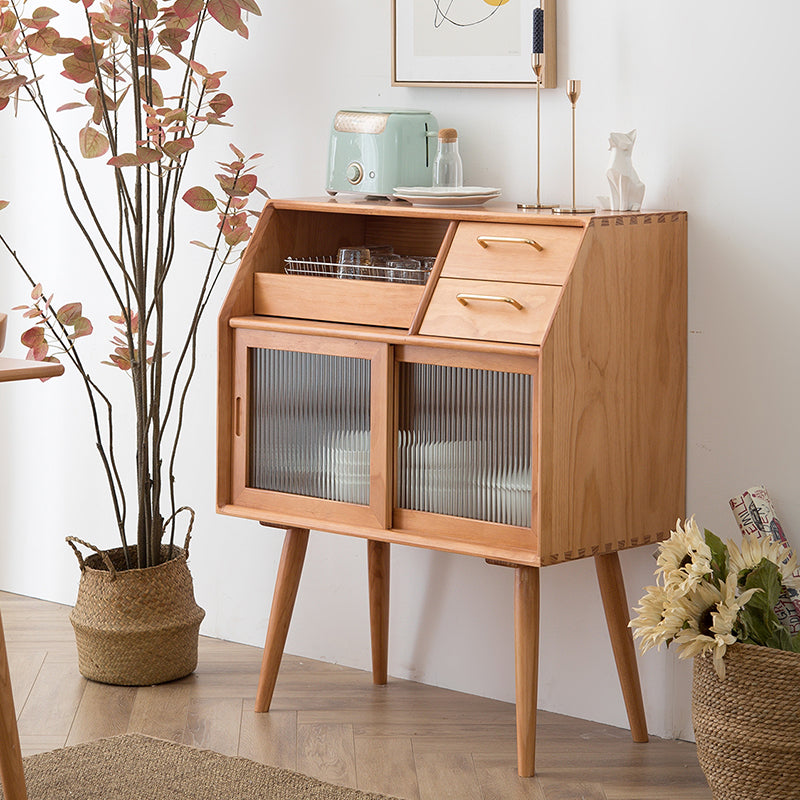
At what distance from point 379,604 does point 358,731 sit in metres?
0.39

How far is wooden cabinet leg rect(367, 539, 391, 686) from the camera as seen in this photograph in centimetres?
347

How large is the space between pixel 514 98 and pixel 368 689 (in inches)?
57.7

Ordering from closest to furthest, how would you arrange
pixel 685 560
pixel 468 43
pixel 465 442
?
1. pixel 685 560
2. pixel 465 442
3. pixel 468 43

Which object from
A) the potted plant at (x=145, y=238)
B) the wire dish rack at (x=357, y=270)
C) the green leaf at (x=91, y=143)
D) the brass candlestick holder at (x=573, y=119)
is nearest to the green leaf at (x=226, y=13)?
the potted plant at (x=145, y=238)

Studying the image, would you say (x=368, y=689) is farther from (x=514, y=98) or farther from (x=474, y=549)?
(x=514, y=98)

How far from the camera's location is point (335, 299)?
3.11 meters

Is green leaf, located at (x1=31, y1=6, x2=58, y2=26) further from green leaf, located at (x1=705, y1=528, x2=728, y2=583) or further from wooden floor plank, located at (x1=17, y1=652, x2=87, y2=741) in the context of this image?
green leaf, located at (x1=705, y1=528, x2=728, y2=583)

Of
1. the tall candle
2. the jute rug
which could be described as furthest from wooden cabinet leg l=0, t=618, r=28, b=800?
the tall candle

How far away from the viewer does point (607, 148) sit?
3.12 m

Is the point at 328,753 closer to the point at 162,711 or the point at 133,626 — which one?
the point at 162,711

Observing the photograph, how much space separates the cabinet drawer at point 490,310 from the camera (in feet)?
9.11

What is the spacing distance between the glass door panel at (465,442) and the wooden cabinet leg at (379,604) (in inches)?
18.3

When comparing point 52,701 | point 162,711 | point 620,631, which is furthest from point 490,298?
point 52,701

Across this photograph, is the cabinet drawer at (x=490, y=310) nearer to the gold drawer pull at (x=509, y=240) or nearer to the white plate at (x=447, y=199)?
the gold drawer pull at (x=509, y=240)
